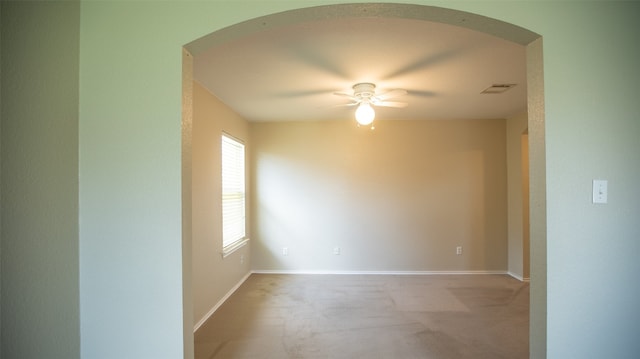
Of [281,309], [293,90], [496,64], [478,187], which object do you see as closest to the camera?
[496,64]

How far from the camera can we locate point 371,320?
10.3ft

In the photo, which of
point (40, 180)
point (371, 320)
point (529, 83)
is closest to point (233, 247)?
point (371, 320)

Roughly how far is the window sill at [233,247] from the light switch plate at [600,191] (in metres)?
3.48

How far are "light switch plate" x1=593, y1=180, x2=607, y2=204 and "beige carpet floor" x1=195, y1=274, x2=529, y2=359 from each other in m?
1.84

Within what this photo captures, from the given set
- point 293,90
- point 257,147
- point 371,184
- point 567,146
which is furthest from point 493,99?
point 257,147

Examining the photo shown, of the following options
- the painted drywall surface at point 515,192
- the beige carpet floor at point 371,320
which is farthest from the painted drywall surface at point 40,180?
the painted drywall surface at point 515,192

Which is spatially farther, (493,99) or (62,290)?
(493,99)

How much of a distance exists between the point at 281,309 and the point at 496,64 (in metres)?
3.30

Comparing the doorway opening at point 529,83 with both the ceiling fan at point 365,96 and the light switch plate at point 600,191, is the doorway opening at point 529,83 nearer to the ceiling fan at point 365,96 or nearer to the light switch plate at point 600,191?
the light switch plate at point 600,191

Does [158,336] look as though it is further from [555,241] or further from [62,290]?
[555,241]

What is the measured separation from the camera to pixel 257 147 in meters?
4.89

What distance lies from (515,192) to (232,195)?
4311mm

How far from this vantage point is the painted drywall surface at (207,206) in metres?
3.00

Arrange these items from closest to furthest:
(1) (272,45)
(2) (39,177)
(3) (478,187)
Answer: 1. (2) (39,177)
2. (1) (272,45)
3. (3) (478,187)
